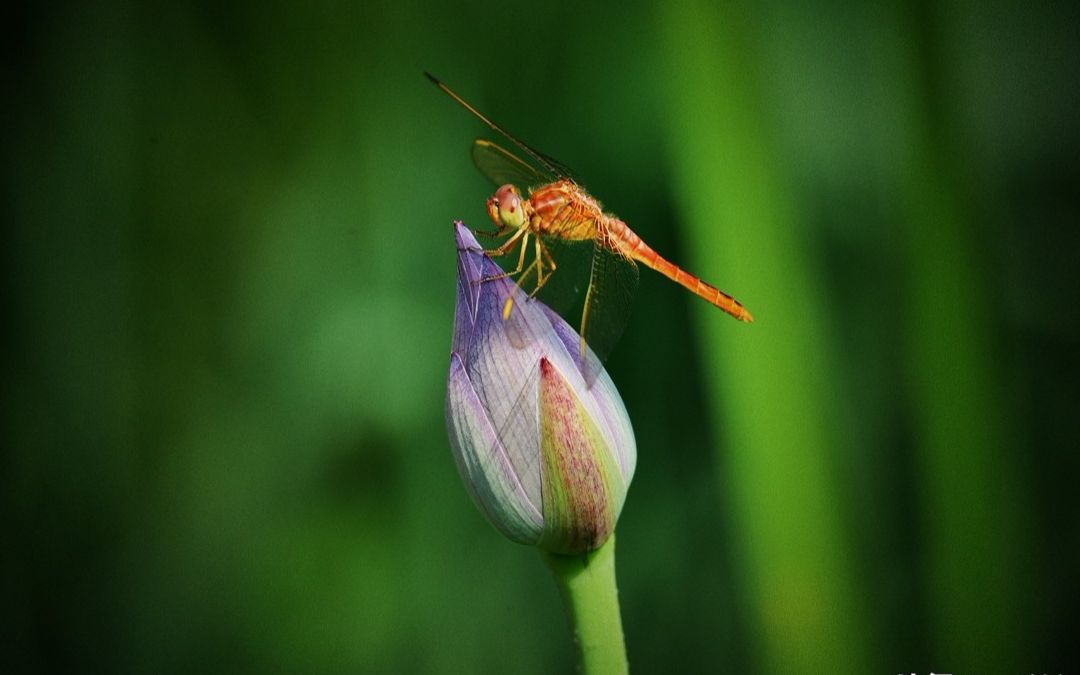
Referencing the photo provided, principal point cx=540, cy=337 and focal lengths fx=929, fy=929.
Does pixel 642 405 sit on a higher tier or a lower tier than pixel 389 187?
lower

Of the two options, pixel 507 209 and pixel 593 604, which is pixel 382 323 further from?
pixel 593 604

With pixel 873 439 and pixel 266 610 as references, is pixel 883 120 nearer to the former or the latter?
pixel 873 439

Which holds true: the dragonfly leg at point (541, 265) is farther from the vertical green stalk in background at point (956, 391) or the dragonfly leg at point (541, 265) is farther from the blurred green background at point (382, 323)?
the vertical green stalk in background at point (956, 391)

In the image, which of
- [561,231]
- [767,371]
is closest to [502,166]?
[561,231]

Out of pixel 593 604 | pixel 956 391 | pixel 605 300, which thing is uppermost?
pixel 605 300

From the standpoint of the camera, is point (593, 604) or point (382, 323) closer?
point (593, 604)

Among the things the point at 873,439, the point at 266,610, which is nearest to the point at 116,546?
the point at 266,610

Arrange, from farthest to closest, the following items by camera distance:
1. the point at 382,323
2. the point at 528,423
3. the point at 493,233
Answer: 1. the point at 382,323
2. the point at 493,233
3. the point at 528,423
